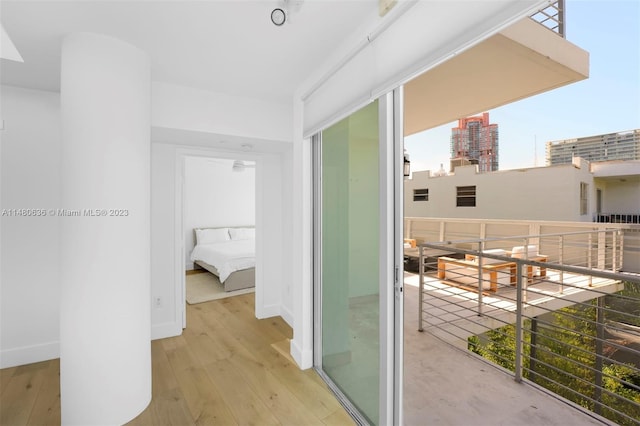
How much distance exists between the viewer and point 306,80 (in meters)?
2.33

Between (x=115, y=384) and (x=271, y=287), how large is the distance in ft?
6.36

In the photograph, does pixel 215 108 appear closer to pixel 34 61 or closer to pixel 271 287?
pixel 34 61

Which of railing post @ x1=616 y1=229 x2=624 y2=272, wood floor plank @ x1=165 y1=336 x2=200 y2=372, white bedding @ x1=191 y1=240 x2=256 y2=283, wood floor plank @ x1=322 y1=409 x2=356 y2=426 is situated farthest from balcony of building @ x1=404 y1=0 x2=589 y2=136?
white bedding @ x1=191 y1=240 x2=256 y2=283

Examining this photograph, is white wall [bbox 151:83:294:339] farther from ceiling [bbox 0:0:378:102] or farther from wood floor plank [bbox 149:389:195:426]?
wood floor plank [bbox 149:389:195:426]

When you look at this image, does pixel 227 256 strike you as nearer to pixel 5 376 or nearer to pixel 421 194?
pixel 5 376

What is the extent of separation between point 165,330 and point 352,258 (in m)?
2.24

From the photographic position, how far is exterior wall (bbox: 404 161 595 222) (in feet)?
5.22

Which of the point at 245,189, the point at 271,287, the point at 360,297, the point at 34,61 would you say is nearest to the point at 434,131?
the point at 360,297

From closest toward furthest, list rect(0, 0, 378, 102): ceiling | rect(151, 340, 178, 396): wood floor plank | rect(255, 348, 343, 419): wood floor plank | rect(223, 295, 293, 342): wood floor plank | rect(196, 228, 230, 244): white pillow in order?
rect(0, 0, 378, 102): ceiling
rect(255, 348, 343, 419): wood floor plank
rect(151, 340, 178, 396): wood floor plank
rect(223, 295, 293, 342): wood floor plank
rect(196, 228, 230, 244): white pillow

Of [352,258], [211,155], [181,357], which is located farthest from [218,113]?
[181,357]

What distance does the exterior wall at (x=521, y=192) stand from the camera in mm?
1591

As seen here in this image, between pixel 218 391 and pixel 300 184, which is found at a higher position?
pixel 300 184

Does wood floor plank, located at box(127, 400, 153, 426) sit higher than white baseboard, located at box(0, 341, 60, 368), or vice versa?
white baseboard, located at box(0, 341, 60, 368)

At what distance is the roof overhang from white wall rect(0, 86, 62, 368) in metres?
3.08
